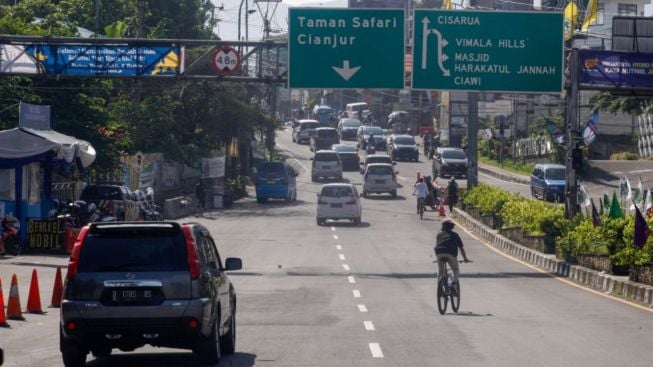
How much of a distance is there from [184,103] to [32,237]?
3236 cm

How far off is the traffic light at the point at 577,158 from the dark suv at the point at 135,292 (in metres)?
20.9

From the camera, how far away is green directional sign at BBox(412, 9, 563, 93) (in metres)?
35.1

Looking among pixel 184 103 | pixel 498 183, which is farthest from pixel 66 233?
pixel 498 183

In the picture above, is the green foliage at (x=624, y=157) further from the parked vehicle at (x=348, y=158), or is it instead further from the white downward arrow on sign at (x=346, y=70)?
the white downward arrow on sign at (x=346, y=70)

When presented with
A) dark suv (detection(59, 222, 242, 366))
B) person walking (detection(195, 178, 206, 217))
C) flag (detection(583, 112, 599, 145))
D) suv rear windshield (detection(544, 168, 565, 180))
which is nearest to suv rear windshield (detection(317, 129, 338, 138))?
flag (detection(583, 112, 599, 145))

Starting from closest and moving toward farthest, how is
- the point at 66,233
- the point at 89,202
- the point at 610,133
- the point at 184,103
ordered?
1. the point at 66,233
2. the point at 89,202
3. the point at 184,103
4. the point at 610,133

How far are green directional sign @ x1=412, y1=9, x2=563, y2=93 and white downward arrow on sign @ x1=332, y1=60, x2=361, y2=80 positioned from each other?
1.84 m

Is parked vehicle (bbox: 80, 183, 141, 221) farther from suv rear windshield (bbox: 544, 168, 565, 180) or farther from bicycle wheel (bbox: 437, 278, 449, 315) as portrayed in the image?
suv rear windshield (bbox: 544, 168, 565, 180)

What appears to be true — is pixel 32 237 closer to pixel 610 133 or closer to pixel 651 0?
pixel 610 133

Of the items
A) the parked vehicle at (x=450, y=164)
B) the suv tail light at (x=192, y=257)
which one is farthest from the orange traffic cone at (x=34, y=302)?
the parked vehicle at (x=450, y=164)

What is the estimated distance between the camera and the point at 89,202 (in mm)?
40438

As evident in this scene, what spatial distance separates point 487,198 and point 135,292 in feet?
110

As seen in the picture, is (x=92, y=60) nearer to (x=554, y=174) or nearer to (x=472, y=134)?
(x=472, y=134)

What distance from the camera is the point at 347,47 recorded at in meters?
Answer: 35.2
